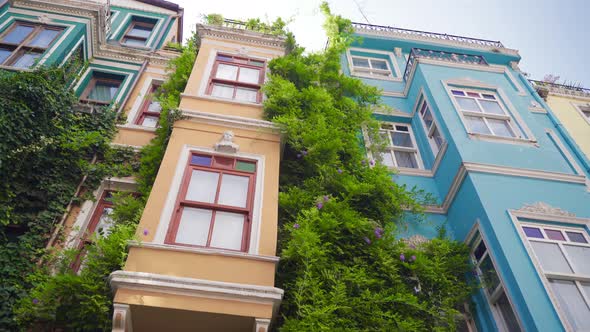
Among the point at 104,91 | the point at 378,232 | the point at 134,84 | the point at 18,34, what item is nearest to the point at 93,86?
the point at 104,91

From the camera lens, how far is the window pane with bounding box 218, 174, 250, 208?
7.02 metres

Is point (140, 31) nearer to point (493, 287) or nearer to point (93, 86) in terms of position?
point (93, 86)

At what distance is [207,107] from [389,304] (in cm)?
509

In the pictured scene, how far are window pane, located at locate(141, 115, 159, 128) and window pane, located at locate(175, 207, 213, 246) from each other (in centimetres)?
430

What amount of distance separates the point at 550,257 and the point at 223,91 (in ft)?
22.9

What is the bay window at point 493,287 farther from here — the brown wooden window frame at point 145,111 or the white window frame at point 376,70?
the brown wooden window frame at point 145,111

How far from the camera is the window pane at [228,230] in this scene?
253 inches

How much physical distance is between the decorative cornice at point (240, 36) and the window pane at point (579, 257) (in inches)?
298

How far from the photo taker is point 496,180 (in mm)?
8422

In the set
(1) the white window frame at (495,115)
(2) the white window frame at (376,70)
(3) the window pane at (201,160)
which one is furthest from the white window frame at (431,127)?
(3) the window pane at (201,160)

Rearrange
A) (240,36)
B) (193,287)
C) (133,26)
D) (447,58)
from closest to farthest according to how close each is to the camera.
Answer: (193,287)
(240,36)
(447,58)
(133,26)

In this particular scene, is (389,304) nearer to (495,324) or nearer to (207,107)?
(495,324)

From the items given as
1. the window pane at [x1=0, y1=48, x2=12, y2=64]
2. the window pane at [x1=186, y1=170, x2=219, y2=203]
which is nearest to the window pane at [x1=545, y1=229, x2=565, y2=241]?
the window pane at [x1=186, y1=170, x2=219, y2=203]

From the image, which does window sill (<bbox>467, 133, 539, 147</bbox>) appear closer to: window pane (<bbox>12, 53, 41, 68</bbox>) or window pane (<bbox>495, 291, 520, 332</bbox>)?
window pane (<bbox>495, 291, 520, 332</bbox>)
